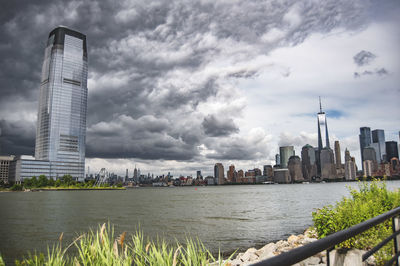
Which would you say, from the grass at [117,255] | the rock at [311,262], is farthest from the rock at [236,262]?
the grass at [117,255]

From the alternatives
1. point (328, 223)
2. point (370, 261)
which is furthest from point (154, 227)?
point (370, 261)

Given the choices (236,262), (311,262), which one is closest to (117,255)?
(311,262)

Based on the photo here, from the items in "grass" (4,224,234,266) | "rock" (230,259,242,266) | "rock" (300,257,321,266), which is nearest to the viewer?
"grass" (4,224,234,266)

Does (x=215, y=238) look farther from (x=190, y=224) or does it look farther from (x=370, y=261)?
(x=370, y=261)

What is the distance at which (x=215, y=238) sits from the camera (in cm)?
2930

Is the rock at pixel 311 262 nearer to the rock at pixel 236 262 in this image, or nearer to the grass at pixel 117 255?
the rock at pixel 236 262

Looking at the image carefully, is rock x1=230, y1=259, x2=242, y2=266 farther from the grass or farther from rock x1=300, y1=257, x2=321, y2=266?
the grass

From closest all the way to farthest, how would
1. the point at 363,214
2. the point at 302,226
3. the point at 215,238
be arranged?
the point at 363,214 → the point at 215,238 → the point at 302,226

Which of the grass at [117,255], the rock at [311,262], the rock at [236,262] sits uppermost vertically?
the grass at [117,255]

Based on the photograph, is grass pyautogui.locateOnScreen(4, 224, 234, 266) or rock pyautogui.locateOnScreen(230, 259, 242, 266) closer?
grass pyautogui.locateOnScreen(4, 224, 234, 266)

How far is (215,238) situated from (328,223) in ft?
55.5

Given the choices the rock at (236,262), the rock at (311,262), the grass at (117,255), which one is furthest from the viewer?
the rock at (236,262)

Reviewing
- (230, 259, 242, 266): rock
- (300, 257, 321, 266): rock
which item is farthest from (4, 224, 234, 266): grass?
(230, 259, 242, 266): rock

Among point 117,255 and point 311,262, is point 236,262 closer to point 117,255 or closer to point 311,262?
point 311,262
